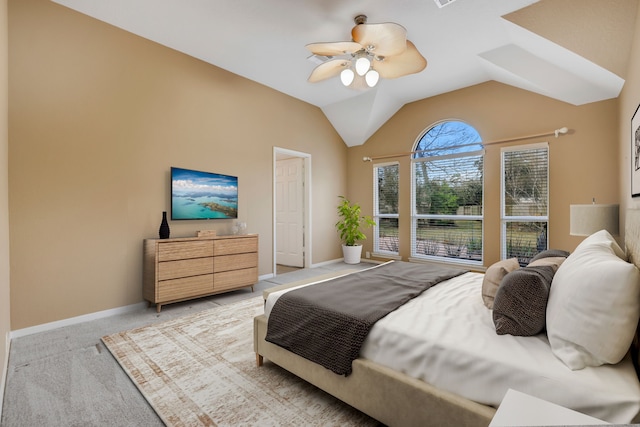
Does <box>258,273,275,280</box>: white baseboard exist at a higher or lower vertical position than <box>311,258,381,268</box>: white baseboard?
lower

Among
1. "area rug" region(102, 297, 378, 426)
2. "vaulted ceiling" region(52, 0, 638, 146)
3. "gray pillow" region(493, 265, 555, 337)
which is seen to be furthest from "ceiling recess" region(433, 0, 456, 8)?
"area rug" region(102, 297, 378, 426)

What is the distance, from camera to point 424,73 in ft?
14.0

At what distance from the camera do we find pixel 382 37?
101 inches

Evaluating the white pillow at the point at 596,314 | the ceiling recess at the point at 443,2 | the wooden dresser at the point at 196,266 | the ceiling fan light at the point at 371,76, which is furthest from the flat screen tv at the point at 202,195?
the white pillow at the point at 596,314

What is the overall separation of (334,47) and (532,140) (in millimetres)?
3125

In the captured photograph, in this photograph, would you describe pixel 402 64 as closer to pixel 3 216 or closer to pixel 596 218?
pixel 596 218

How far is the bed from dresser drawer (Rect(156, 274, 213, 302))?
2161 millimetres

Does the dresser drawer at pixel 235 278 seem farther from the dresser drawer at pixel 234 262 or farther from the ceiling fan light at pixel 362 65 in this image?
the ceiling fan light at pixel 362 65

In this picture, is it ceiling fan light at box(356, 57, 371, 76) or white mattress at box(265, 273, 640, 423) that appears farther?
ceiling fan light at box(356, 57, 371, 76)

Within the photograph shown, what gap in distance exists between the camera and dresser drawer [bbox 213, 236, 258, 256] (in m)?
3.64

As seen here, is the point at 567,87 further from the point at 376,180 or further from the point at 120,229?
the point at 120,229

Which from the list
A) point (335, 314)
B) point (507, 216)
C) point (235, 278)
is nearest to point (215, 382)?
point (335, 314)

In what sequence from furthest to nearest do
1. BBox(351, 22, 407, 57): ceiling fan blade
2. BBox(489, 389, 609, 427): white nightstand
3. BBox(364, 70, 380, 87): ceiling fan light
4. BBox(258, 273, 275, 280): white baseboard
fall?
1. BBox(258, 273, 275, 280): white baseboard
2. BBox(364, 70, 380, 87): ceiling fan light
3. BBox(351, 22, 407, 57): ceiling fan blade
4. BBox(489, 389, 609, 427): white nightstand

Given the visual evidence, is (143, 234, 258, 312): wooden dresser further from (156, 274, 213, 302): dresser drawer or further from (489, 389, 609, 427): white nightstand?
(489, 389, 609, 427): white nightstand
